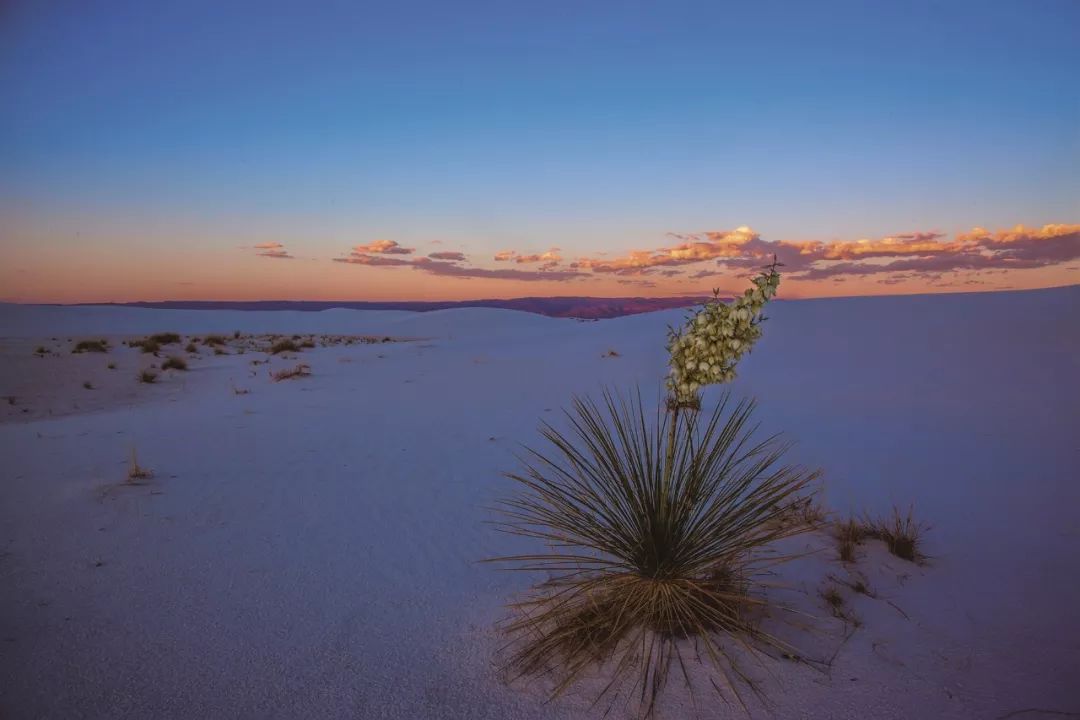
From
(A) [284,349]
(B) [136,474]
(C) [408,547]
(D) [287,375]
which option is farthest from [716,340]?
(A) [284,349]

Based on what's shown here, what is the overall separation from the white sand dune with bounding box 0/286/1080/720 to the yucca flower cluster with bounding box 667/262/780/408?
134 centimetres

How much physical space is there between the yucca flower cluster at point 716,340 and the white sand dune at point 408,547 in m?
1.34

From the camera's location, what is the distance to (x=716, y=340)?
7.73 ft

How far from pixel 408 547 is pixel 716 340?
290 centimetres

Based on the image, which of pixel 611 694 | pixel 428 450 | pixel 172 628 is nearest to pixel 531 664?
pixel 611 694

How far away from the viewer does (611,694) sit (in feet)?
7.73

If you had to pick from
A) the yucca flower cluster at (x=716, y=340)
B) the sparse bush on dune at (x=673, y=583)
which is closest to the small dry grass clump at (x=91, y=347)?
the sparse bush on dune at (x=673, y=583)

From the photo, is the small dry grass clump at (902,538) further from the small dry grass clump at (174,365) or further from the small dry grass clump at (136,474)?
the small dry grass clump at (174,365)

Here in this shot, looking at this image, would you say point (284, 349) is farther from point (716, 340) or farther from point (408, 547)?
point (716, 340)

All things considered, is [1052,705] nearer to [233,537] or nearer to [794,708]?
[794,708]

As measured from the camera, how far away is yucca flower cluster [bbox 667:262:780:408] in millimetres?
2277

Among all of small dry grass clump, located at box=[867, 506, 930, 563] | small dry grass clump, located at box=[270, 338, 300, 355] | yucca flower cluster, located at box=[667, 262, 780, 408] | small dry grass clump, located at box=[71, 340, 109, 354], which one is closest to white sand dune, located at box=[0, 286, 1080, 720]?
small dry grass clump, located at box=[867, 506, 930, 563]

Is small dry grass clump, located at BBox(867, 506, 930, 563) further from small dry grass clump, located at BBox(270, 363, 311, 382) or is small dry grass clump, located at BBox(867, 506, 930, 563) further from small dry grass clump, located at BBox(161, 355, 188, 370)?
small dry grass clump, located at BBox(161, 355, 188, 370)

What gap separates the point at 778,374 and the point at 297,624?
1017cm
